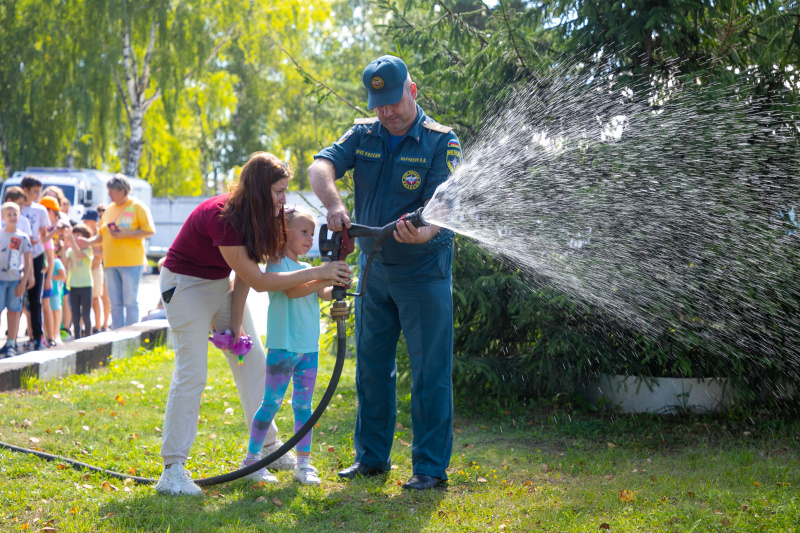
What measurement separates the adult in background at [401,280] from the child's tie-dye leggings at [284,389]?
1.08ft

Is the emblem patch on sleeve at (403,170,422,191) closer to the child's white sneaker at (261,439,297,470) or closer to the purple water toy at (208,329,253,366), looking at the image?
the purple water toy at (208,329,253,366)

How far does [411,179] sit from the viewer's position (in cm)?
411

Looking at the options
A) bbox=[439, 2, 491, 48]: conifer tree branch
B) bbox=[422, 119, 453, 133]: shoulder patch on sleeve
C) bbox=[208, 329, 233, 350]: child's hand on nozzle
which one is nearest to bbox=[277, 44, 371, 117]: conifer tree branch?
bbox=[439, 2, 491, 48]: conifer tree branch

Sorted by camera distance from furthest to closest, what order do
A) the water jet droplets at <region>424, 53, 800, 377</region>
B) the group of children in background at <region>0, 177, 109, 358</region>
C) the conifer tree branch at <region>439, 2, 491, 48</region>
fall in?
the group of children in background at <region>0, 177, 109, 358</region> < the conifer tree branch at <region>439, 2, 491, 48</region> < the water jet droplets at <region>424, 53, 800, 377</region>

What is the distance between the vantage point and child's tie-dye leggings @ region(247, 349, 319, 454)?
162 inches

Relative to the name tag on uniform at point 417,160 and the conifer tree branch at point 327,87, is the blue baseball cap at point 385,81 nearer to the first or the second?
the name tag on uniform at point 417,160

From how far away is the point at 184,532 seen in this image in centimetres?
338

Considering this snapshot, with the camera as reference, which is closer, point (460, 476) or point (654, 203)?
point (460, 476)

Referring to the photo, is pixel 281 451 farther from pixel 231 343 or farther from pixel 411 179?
pixel 411 179

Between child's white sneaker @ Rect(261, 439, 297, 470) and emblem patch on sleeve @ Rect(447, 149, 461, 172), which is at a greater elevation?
emblem patch on sleeve @ Rect(447, 149, 461, 172)

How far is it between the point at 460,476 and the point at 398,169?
182cm

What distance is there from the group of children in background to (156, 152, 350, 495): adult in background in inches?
173

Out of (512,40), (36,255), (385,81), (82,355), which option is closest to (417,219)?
(385,81)

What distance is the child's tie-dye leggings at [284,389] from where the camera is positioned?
13.5 ft
